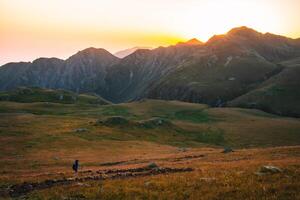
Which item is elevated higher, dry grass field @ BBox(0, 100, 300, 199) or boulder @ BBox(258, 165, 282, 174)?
boulder @ BBox(258, 165, 282, 174)

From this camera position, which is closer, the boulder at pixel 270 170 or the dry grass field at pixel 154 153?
the dry grass field at pixel 154 153

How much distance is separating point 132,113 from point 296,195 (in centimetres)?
14859

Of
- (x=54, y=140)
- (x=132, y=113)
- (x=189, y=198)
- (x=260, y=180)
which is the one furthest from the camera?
(x=132, y=113)

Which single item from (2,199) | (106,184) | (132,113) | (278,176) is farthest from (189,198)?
(132,113)

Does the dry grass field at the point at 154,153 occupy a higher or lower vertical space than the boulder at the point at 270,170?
lower

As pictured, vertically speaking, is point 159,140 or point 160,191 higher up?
point 160,191

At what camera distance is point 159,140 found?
344 ft

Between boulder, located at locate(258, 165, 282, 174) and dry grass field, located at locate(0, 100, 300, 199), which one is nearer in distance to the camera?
dry grass field, located at locate(0, 100, 300, 199)

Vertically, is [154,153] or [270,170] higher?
[270,170]

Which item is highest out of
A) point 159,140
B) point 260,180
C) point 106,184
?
point 260,180

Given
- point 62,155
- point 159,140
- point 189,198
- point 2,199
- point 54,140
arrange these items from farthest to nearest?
1. point 159,140
2. point 54,140
3. point 62,155
4. point 2,199
5. point 189,198

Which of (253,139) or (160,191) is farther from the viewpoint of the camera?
(253,139)

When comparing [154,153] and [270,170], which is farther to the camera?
[154,153]

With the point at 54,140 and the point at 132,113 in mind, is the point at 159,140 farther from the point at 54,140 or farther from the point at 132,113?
the point at 132,113
